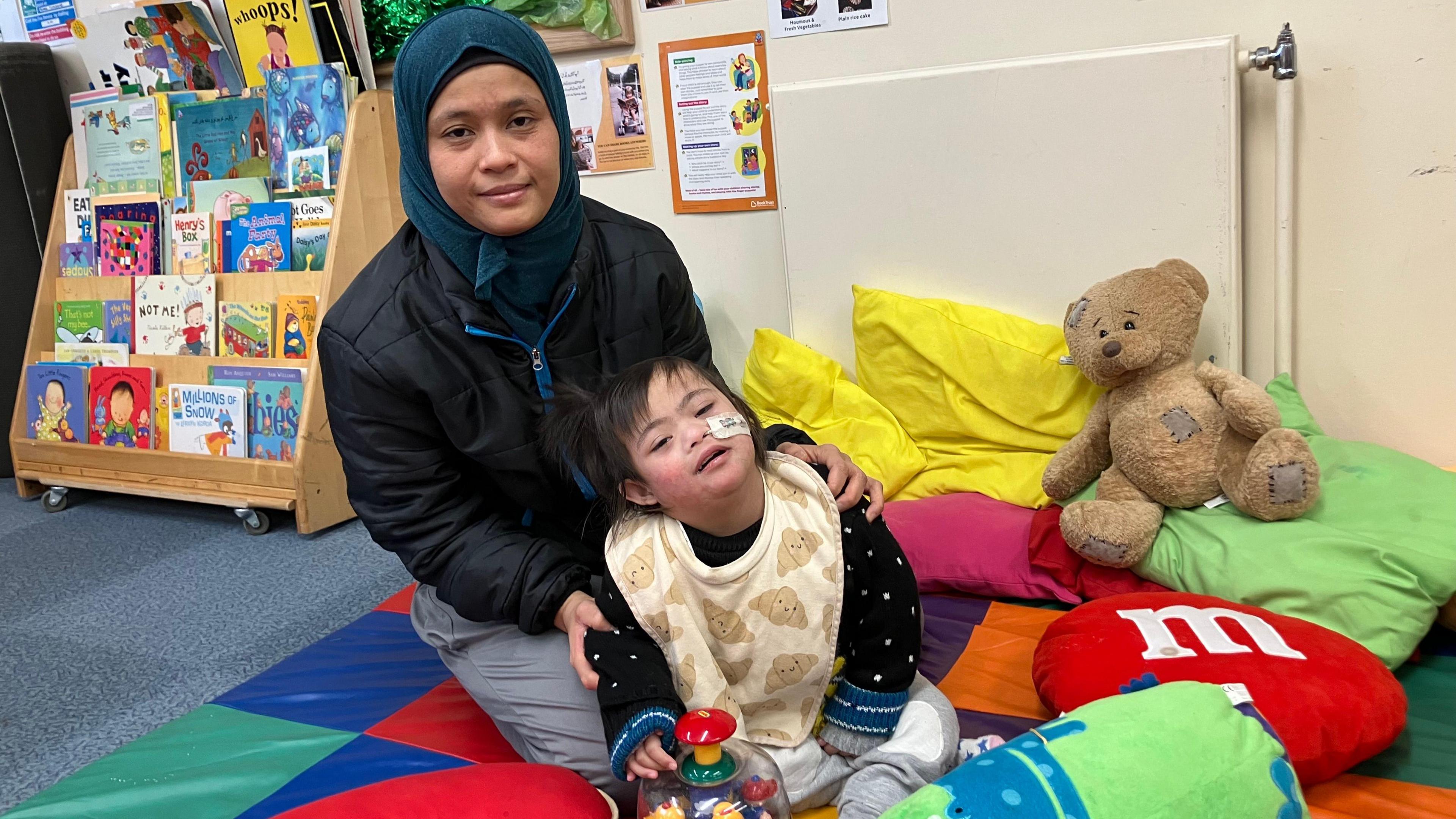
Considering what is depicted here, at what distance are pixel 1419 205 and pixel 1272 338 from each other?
32 cm

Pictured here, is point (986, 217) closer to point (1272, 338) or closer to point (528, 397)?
point (1272, 338)

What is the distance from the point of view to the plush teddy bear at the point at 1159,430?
4.83 feet

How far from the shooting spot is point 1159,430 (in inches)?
62.9

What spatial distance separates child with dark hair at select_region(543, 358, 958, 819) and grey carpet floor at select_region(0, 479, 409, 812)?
112 cm

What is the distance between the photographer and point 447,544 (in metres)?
1.36

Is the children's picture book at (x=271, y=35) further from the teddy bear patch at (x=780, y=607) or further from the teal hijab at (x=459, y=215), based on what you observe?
the teddy bear patch at (x=780, y=607)

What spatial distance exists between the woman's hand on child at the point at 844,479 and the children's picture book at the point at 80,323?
2.59 m

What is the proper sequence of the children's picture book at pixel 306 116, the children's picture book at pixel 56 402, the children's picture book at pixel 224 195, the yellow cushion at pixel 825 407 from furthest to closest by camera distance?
the children's picture book at pixel 56 402 → the children's picture book at pixel 224 195 → the children's picture book at pixel 306 116 → the yellow cushion at pixel 825 407

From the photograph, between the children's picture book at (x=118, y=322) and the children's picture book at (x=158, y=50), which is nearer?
the children's picture book at (x=158, y=50)

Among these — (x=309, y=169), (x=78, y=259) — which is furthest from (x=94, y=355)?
(x=309, y=169)

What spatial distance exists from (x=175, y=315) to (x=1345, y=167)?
2882 mm

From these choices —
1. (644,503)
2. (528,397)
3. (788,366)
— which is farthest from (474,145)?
(788,366)

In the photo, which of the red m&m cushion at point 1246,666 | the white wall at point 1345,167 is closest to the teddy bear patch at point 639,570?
the red m&m cushion at point 1246,666

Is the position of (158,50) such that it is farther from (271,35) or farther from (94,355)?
(94,355)
